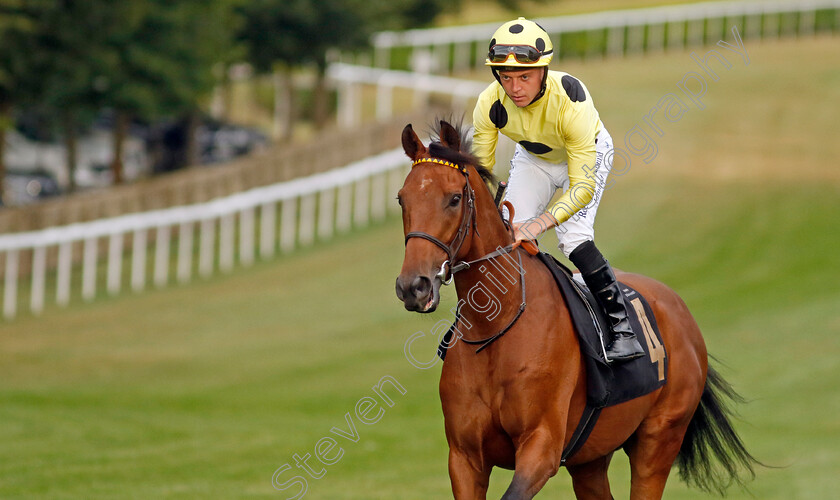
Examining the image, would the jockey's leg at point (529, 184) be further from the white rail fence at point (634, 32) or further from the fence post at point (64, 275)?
the white rail fence at point (634, 32)

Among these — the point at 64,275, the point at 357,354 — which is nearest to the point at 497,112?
the point at 357,354

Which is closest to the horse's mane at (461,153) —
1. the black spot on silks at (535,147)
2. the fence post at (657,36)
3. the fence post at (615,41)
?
the black spot on silks at (535,147)

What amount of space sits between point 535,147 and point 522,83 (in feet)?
1.71

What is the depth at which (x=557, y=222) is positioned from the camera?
5.59 metres

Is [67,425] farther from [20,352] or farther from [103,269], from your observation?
[103,269]

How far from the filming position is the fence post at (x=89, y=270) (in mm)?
17047

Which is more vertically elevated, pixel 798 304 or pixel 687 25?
pixel 687 25

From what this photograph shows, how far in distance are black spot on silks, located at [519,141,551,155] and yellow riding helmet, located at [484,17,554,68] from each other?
51 cm

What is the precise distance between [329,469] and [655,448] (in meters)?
4.01

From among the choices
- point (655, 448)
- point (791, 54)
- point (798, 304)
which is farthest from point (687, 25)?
point (655, 448)

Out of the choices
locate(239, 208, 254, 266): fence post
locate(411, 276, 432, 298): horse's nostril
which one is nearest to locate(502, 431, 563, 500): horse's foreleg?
locate(411, 276, 432, 298): horse's nostril

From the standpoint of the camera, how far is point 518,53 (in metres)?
5.31

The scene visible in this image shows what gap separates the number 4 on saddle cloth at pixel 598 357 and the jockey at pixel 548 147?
0.08 metres

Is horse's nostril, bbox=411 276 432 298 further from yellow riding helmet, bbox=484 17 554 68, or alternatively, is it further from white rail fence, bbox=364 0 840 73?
white rail fence, bbox=364 0 840 73
